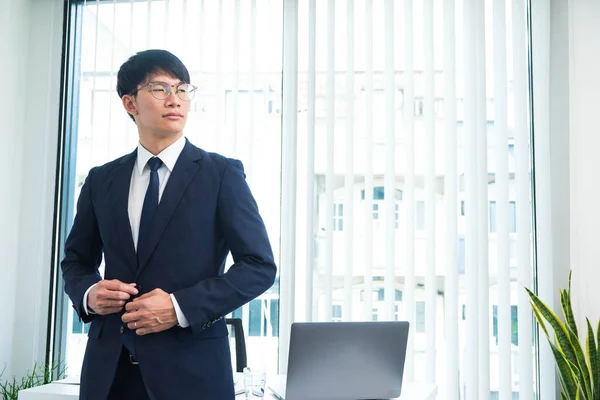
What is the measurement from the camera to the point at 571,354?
2588 millimetres

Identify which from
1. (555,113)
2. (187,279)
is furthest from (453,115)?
(187,279)

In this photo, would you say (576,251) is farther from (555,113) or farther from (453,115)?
(453,115)

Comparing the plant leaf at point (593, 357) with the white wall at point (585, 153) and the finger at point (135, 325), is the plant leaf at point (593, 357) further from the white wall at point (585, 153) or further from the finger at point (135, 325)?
the finger at point (135, 325)

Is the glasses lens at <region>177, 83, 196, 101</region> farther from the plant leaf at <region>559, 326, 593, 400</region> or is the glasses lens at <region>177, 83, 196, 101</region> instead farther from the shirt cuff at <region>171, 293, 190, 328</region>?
the plant leaf at <region>559, 326, 593, 400</region>

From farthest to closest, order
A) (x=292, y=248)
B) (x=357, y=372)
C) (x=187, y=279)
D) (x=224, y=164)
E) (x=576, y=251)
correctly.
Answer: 1. (x=292, y=248)
2. (x=576, y=251)
3. (x=357, y=372)
4. (x=224, y=164)
5. (x=187, y=279)

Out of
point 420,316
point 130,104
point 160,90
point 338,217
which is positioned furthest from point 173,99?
point 420,316

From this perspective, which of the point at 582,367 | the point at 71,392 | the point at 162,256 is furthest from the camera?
the point at 582,367

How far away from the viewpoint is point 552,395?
285cm

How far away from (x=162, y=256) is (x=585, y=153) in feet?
7.72

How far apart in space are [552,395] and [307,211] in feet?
5.13

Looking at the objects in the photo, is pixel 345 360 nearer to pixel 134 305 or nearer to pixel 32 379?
pixel 134 305

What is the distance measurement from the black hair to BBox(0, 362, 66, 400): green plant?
2.08 m

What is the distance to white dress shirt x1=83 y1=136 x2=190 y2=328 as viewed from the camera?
139 centimetres

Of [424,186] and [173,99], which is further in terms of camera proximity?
[424,186]
